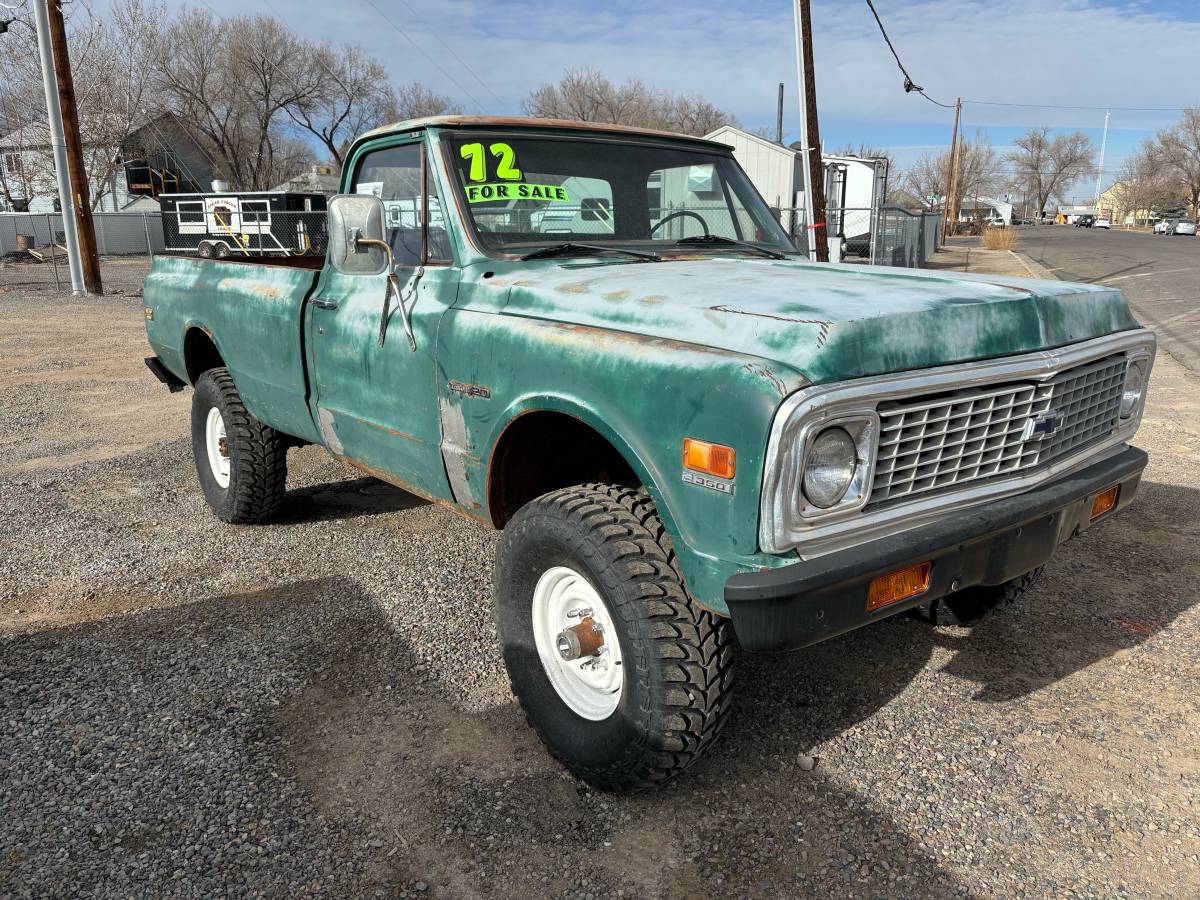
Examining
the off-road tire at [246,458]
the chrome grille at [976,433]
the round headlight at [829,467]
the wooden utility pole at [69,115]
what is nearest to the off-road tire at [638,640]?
the round headlight at [829,467]

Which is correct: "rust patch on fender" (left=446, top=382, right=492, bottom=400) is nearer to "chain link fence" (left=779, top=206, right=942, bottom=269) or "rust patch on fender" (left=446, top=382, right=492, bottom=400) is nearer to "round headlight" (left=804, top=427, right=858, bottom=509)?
"round headlight" (left=804, top=427, right=858, bottom=509)

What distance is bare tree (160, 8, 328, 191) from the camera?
4281 centimetres

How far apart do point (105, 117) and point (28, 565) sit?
3732 cm

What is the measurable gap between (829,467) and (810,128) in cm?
1329

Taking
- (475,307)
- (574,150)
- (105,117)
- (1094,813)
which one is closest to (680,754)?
(1094,813)

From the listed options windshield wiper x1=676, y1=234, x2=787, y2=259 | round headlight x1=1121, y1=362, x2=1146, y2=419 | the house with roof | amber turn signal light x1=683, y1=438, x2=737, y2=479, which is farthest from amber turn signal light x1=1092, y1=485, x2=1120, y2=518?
the house with roof

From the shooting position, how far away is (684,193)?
159 inches

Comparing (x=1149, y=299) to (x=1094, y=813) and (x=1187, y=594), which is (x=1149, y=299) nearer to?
(x=1187, y=594)

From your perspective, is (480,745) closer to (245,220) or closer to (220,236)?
(245,220)

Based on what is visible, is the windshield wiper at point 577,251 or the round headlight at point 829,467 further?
the windshield wiper at point 577,251

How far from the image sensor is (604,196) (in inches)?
144

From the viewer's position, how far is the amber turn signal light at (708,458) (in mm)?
2150

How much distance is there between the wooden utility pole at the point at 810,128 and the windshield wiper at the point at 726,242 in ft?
33.4

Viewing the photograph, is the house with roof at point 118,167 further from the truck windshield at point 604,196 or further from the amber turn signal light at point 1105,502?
the amber turn signal light at point 1105,502
